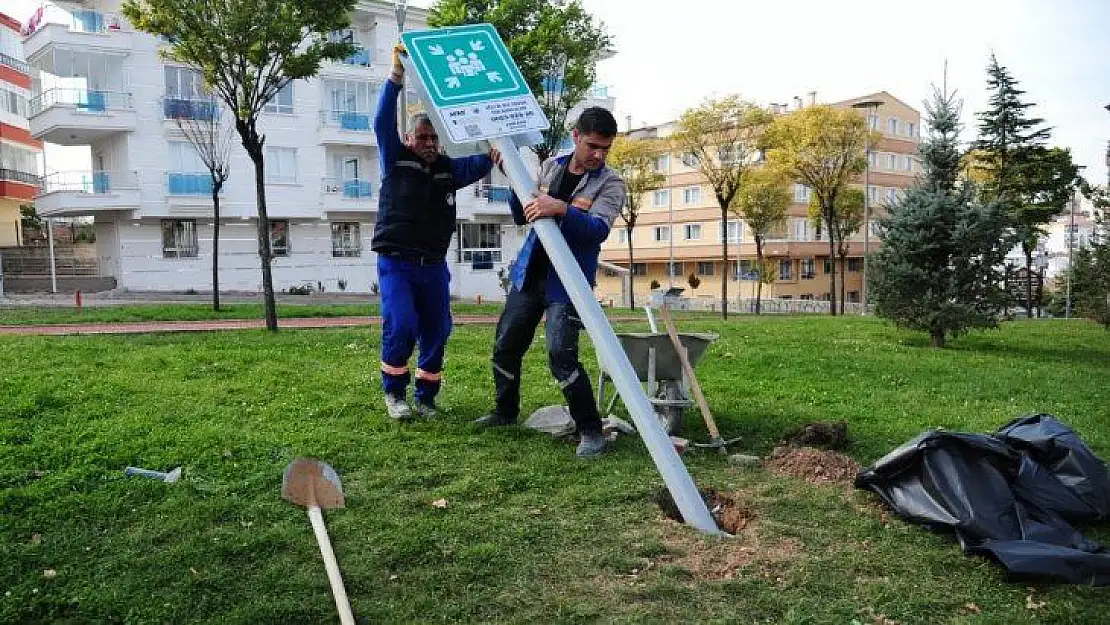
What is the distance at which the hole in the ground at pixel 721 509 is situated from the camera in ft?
12.8

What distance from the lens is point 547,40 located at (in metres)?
17.8

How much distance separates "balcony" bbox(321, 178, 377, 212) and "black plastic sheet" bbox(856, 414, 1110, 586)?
32.4m

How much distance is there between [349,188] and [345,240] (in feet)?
7.85

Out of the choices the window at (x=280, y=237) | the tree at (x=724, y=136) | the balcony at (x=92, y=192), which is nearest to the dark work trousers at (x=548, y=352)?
the tree at (x=724, y=136)

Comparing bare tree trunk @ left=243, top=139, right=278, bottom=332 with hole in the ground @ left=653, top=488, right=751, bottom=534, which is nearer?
hole in the ground @ left=653, top=488, right=751, bottom=534

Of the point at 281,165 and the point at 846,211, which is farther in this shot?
the point at 846,211

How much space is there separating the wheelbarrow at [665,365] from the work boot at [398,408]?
1.41 meters

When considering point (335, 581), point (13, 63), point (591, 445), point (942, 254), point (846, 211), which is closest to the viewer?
point (335, 581)

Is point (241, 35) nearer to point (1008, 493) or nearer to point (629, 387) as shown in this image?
point (629, 387)

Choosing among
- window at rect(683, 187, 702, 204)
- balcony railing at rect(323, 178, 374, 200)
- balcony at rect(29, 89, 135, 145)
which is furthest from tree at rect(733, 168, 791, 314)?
balcony at rect(29, 89, 135, 145)

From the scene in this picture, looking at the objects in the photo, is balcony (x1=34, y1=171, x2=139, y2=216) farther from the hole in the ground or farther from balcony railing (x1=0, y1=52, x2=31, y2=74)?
the hole in the ground

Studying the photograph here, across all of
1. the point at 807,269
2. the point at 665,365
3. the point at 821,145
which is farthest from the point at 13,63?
the point at 807,269

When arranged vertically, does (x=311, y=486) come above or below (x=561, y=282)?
below

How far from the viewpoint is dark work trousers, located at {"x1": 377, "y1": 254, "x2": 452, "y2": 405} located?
5.59 metres
